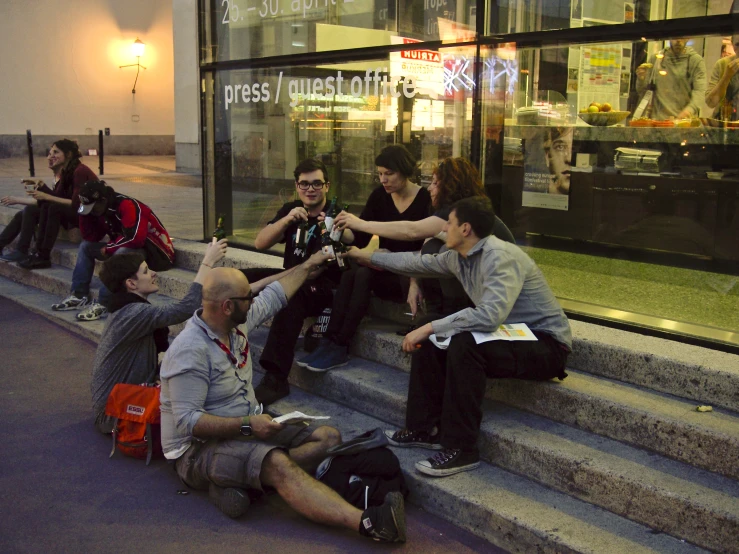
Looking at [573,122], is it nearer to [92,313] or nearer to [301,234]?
[301,234]

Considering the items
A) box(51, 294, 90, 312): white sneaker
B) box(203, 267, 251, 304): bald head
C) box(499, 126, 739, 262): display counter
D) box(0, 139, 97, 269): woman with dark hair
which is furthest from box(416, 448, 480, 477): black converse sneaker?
box(0, 139, 97, 269): woman with dark hair

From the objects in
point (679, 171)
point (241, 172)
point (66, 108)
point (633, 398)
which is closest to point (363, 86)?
point (241, 172)

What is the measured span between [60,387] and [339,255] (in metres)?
2.22

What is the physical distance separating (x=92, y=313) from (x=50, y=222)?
1850mm

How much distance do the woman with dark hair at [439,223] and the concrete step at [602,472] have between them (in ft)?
2.04

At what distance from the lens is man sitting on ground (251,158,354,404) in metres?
5.04

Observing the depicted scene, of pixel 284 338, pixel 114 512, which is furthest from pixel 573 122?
pixel 114 512

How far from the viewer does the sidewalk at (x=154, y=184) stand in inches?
383

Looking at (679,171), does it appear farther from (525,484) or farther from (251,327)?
(251,327)

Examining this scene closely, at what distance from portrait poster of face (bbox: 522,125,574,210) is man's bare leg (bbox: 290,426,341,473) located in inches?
100

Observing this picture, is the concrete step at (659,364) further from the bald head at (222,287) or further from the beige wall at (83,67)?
the beige wall at (83,67)

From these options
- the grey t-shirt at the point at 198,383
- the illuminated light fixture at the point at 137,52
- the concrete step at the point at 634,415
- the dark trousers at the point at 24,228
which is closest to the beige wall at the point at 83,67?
the illuminated light fixture at the point at 137,52

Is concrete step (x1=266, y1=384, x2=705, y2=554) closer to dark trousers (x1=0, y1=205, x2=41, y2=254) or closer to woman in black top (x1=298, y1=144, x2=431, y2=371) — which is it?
woman in black top (x1=298, y1=144, x2=431, y2=371)

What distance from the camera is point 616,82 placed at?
5.74 m
